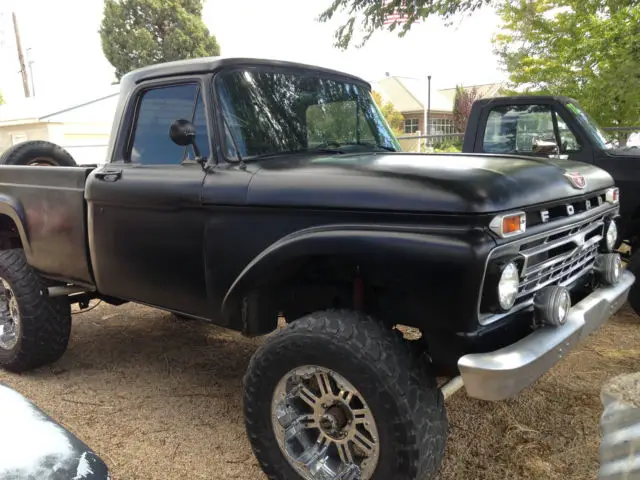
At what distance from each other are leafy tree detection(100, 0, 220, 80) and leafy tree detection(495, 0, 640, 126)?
23.5m

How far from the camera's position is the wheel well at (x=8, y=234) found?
15.0ft

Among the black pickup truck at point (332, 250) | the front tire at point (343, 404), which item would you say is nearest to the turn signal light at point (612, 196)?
the black pickup truck at point (332, 250)

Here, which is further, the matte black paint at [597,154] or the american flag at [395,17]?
the american flag at [395,17]

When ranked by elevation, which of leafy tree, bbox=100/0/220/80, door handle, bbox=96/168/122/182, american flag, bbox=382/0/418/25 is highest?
leafy tree, bbox=100/0/220/80

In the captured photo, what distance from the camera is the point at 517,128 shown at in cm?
587

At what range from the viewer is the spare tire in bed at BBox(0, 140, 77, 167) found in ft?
15.2

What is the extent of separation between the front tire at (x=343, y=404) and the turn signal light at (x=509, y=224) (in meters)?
0.63

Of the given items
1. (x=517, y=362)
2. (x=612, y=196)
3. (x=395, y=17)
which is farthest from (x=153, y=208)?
(x=395, y=17)

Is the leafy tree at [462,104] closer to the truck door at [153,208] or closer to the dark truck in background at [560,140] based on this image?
the dark truck in background at [560,140]

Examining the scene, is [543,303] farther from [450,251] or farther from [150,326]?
[150,326]

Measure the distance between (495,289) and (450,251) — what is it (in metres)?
0.25

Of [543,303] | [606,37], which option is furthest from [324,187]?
[606,37]

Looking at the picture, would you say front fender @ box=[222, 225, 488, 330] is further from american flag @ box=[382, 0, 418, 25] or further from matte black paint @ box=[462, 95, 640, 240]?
american flag @ box=[382, 0, 418, 25]

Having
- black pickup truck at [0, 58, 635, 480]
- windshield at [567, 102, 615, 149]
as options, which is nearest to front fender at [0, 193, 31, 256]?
black pickup truck at [0, 58, 635, 480]
